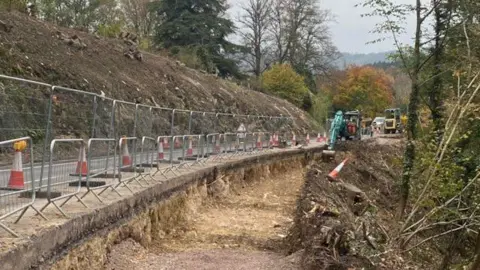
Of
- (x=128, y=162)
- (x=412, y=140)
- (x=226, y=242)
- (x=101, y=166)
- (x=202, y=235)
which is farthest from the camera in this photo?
(x=412, y=140)

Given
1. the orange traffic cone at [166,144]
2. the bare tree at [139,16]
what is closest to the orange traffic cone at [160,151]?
the orange traffic cone at [166,144]

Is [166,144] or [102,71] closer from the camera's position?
[166,144]

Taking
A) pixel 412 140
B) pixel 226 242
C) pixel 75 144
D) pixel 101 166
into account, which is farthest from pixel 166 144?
pixel 412 140

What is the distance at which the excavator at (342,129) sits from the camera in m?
29.3

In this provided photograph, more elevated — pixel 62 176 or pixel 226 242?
pixel 62 176

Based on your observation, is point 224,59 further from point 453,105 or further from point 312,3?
point 453,105

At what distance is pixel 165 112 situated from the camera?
38.4ft

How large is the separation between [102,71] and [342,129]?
1600 cm

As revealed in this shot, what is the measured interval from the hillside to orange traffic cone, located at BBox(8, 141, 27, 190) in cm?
173

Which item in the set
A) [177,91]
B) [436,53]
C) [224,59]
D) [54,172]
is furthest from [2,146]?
[224,59]

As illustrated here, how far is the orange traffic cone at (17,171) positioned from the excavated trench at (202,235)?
0.82 m

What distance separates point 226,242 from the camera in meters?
9.52

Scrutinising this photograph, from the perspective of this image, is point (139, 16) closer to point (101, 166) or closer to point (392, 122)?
point (392, 122)

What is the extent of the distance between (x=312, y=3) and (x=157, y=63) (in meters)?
31.0
